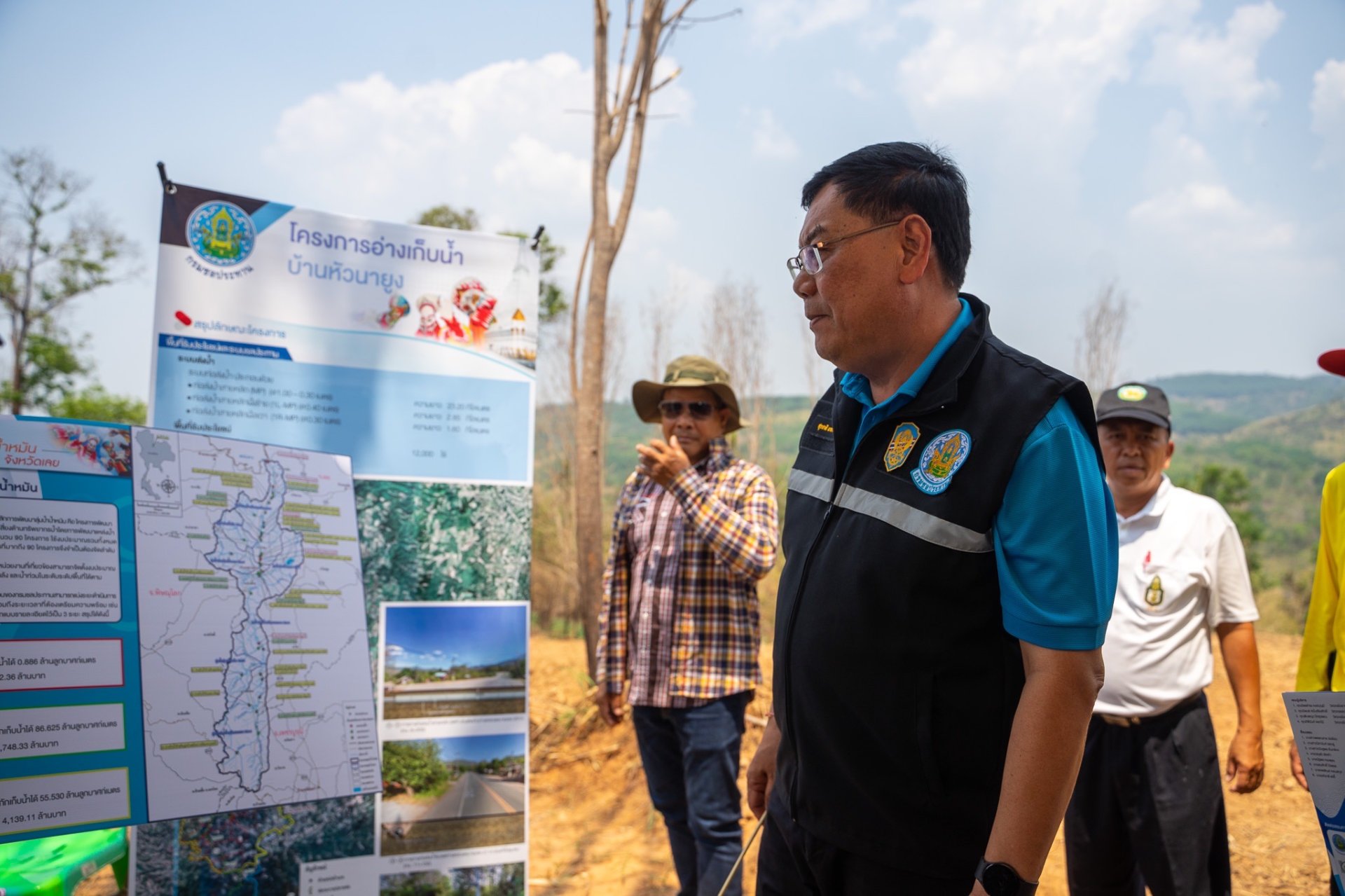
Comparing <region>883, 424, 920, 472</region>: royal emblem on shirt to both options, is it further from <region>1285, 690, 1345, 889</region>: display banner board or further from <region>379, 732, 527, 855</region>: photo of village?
<region>379, 732, 527, 855</region>: photo of village

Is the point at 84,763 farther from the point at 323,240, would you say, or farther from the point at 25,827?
the point at 323,240

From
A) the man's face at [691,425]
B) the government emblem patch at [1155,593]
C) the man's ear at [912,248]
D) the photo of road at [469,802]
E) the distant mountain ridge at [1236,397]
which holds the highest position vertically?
the distant mountain ridge at [1236,397]

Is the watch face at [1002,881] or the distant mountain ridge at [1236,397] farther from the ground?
the distant mountain ridge at [1236,397]

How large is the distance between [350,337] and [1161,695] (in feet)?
9.57

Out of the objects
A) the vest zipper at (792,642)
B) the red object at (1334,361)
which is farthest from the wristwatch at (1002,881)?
the red object at (1334,361)

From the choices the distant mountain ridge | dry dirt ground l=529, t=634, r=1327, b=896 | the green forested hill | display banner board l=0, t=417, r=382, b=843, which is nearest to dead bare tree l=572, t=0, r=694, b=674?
dry dirt ground l=529, t=634, r=1327, b=896

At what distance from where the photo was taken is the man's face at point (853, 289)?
1603 millimetres

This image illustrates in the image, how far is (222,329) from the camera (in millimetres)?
2914

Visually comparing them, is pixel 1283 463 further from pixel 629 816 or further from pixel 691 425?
pixel 691 425

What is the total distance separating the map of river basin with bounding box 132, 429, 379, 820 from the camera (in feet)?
6.98

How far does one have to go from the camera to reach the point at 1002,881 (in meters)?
1.29

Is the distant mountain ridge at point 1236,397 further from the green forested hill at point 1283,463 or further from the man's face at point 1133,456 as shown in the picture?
the man's face at point 1133,456

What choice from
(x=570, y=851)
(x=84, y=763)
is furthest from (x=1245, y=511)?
(x=84, y=763)

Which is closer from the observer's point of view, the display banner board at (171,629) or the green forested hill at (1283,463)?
the display banner board at (171,629)
